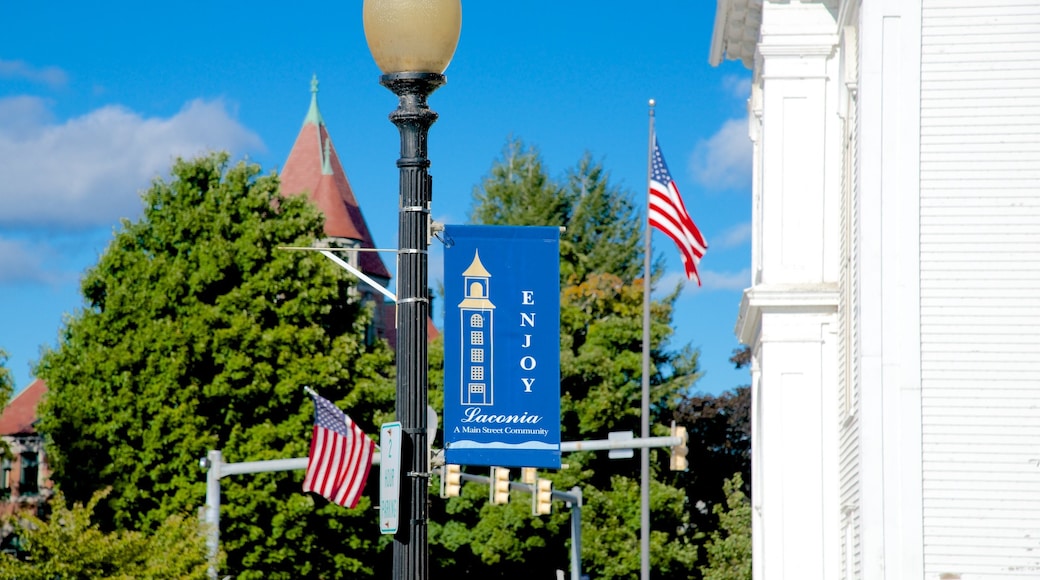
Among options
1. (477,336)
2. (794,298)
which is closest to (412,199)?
(477,336)

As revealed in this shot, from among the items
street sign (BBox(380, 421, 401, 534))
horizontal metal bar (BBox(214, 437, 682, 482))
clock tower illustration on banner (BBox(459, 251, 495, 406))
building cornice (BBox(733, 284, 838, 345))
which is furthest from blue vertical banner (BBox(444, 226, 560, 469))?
horizontal metal bar (BBox(214, 437, 682, 482))

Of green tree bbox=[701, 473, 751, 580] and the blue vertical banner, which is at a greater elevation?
the blue vertical banner

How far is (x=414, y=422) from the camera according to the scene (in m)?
9.98

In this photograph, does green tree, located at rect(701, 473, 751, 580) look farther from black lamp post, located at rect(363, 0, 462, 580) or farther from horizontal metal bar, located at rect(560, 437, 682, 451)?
black lamp post, located at rect(363, 0, 462, 580)

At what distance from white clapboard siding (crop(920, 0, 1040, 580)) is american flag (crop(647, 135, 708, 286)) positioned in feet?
45.2

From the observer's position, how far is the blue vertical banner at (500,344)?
36.0 feet

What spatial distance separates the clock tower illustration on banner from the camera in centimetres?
1102

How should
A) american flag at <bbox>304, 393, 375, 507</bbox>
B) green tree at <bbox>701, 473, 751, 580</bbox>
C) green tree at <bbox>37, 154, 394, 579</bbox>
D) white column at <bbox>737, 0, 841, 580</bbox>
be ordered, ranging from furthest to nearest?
green tree at <bbox>701, 473, 751, 580</bbox>, green tree at <bbox>37, 154, 394, 579</bbox>, american flag at <bbox>304, 393, 375, 507</bbox>, white column at <bbox>737, 0, 841, 580</bbox>

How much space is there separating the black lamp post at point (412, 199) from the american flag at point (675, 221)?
2047 cm

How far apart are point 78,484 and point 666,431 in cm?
2074

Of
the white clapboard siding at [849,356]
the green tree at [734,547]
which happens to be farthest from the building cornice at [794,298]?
the green tree at [734,547]

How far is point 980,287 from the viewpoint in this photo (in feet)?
53.9

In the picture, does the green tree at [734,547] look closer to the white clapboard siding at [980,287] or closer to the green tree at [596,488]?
the green tree at [596,488]

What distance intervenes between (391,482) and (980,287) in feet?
Result: 27.1
